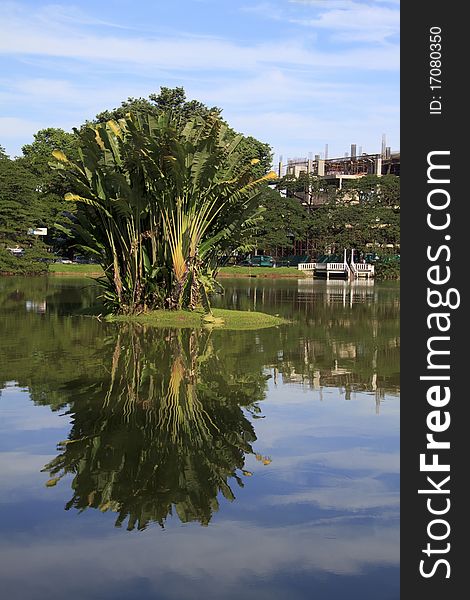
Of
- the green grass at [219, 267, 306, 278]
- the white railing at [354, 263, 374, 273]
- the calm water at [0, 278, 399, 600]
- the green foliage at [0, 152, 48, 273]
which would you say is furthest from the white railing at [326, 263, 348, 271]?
the calm water at [0, 278, 399, 600]

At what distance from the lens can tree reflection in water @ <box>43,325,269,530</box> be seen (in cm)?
741

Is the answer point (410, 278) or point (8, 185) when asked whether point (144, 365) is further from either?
point (8, 185)

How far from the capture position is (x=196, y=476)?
26.6 feet

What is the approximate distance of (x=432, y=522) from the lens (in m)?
6.03

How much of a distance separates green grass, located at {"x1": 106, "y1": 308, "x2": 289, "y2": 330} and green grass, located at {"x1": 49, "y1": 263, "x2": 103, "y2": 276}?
1513 inches

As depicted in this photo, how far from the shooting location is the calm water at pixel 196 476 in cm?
583

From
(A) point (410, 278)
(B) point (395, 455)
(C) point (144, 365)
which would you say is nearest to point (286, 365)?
(C) point (144, 365)

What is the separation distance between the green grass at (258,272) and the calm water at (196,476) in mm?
53519

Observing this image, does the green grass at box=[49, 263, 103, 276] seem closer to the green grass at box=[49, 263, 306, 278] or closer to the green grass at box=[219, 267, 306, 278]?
the green grass at box=[49, 263, 306, 278]

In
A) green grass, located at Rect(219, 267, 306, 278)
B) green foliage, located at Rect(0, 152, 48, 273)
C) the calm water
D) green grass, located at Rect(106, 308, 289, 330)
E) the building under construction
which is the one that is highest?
the building under construction

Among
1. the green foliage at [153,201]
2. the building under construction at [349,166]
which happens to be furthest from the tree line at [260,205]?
the green foliage at [153,201]

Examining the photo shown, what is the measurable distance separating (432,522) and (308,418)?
17.3 feet

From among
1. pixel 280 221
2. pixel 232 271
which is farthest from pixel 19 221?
pixel 280 221

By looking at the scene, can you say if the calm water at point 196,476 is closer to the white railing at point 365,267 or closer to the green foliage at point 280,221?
the white railing at point 365,267
